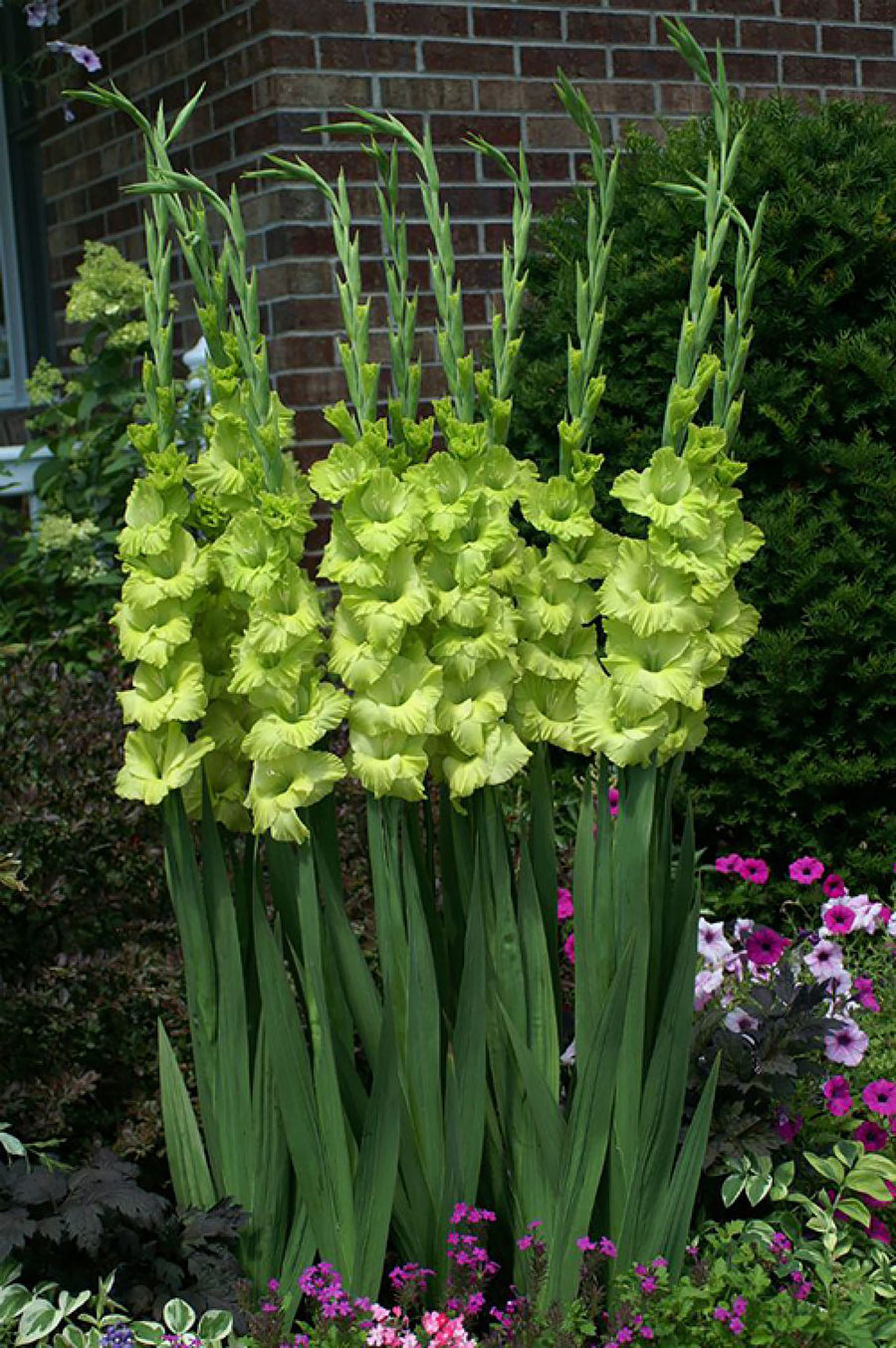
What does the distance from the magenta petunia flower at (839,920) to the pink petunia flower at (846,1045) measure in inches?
19.2

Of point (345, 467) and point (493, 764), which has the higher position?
point (345, 467)

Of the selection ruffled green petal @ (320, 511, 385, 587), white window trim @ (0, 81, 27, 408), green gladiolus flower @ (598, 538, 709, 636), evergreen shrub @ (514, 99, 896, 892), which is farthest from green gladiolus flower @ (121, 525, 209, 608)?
white window trim @ (0, 81, 27, 408)

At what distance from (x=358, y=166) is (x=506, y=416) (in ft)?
10.2

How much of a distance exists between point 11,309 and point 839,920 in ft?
15.9

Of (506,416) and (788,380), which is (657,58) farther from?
(506,416)

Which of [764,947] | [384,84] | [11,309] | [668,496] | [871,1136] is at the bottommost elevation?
[871,1136]

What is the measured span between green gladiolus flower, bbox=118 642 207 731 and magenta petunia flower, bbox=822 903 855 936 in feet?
5.44

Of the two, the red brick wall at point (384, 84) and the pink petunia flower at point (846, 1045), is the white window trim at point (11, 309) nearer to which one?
the red brick wall at point (384, 84)

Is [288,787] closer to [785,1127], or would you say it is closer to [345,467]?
[345,467]

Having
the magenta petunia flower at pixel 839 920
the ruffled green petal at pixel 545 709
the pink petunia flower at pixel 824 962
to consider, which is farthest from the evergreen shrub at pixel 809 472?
the ruffled green petal at pixel 545 709

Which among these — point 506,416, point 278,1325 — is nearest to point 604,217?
point 506,416

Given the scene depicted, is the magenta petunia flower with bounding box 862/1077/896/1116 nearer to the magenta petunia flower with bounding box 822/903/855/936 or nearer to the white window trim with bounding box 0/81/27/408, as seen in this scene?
the magenta petunia flower with bounding box 822/903/855/936

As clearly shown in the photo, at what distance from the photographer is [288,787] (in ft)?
6.72

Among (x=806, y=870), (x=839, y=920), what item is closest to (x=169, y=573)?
(x=839, y=920)
